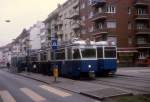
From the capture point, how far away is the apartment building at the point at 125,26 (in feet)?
243

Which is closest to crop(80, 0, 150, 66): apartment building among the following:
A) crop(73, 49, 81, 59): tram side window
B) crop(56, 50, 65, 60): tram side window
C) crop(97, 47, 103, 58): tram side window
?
crop(56, 50, 65, 60): tram side window

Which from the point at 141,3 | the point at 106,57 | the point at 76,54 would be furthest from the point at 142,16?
the point at 76,54

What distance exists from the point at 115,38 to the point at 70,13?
23.6 metres

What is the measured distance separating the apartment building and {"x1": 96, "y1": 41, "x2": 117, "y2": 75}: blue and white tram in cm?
3893

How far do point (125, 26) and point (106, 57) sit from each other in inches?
1679

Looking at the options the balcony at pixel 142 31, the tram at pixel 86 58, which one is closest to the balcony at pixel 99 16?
the balcony at pixel 142 31

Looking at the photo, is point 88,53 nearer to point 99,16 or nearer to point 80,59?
point 80,59

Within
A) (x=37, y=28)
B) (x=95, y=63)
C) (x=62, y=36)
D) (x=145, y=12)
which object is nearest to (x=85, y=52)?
(x=95, y=63)

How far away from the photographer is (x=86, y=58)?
31.6 m

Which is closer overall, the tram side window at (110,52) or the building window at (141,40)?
the tram side window at (110,52)

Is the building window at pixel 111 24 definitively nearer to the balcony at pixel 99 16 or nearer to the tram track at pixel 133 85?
the balcony at pixel 99 16

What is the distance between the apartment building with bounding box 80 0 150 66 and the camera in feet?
243

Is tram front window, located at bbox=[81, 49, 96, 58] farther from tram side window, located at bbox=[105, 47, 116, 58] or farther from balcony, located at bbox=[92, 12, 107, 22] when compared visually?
balcony, located at bbox=[92, 12, 107, 22]

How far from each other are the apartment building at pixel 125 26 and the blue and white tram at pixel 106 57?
128 feet
